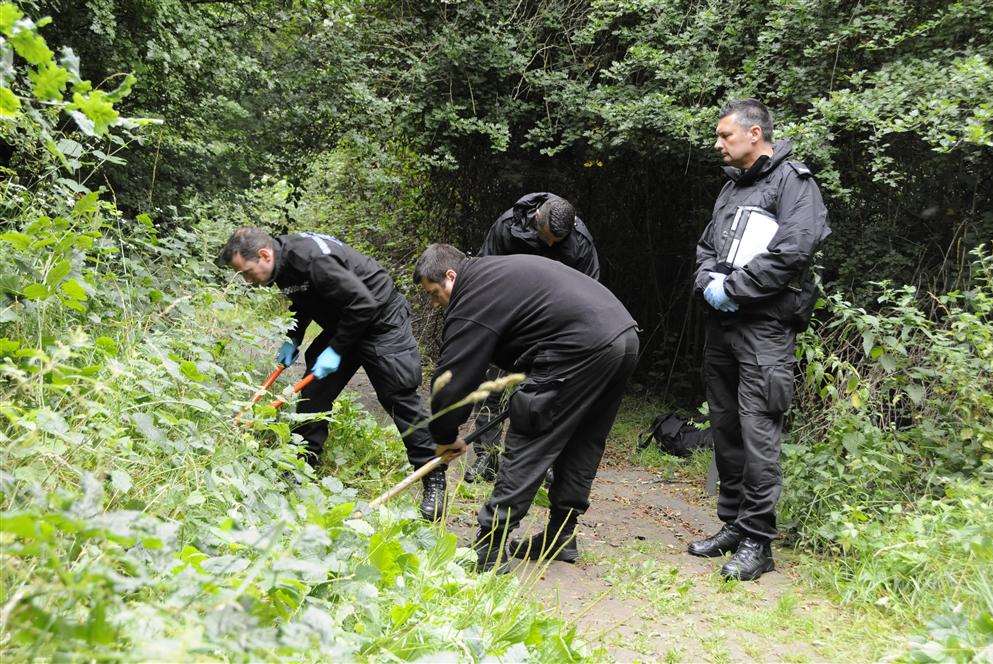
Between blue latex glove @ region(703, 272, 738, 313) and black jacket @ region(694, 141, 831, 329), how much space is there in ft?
0.12

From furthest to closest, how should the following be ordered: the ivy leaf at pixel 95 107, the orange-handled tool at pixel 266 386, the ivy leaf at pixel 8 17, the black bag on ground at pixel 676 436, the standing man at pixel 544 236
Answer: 1. the black bag on ground at pixel 676 436
2. the standing man at pixel 544 236
3. the orange-handled tool at pixel 266 386
4. the ivy leaf at pixel 95 107
5. the ivy leaf at pixel 8 17

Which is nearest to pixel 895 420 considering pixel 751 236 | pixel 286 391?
pixel 751 236

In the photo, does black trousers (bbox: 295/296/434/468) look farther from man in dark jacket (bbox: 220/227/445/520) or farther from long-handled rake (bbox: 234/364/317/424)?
long-handled rake (bbox: 234/364/317/424)

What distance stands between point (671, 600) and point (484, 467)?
2.02m

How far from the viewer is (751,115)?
13.8 ft

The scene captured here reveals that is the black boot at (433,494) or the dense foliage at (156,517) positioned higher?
the dense foliage at (156,517)

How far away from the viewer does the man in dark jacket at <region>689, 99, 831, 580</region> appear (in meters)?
4.06

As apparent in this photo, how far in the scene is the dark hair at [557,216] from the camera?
201 inches

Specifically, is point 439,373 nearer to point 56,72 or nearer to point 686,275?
point 56,72

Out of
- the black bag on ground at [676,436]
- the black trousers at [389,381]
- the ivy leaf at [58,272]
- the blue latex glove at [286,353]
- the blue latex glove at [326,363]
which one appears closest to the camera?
the ivy leaf at [58,272]

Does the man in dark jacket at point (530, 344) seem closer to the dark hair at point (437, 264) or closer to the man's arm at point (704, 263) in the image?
the dark hair at point (437, 264)

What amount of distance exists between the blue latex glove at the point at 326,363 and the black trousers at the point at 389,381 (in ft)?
0.53

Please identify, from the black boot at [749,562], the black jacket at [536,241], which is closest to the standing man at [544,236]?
the black jacket at [536,241]

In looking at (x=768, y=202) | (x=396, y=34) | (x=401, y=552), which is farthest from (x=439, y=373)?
(x=396, y=34)
